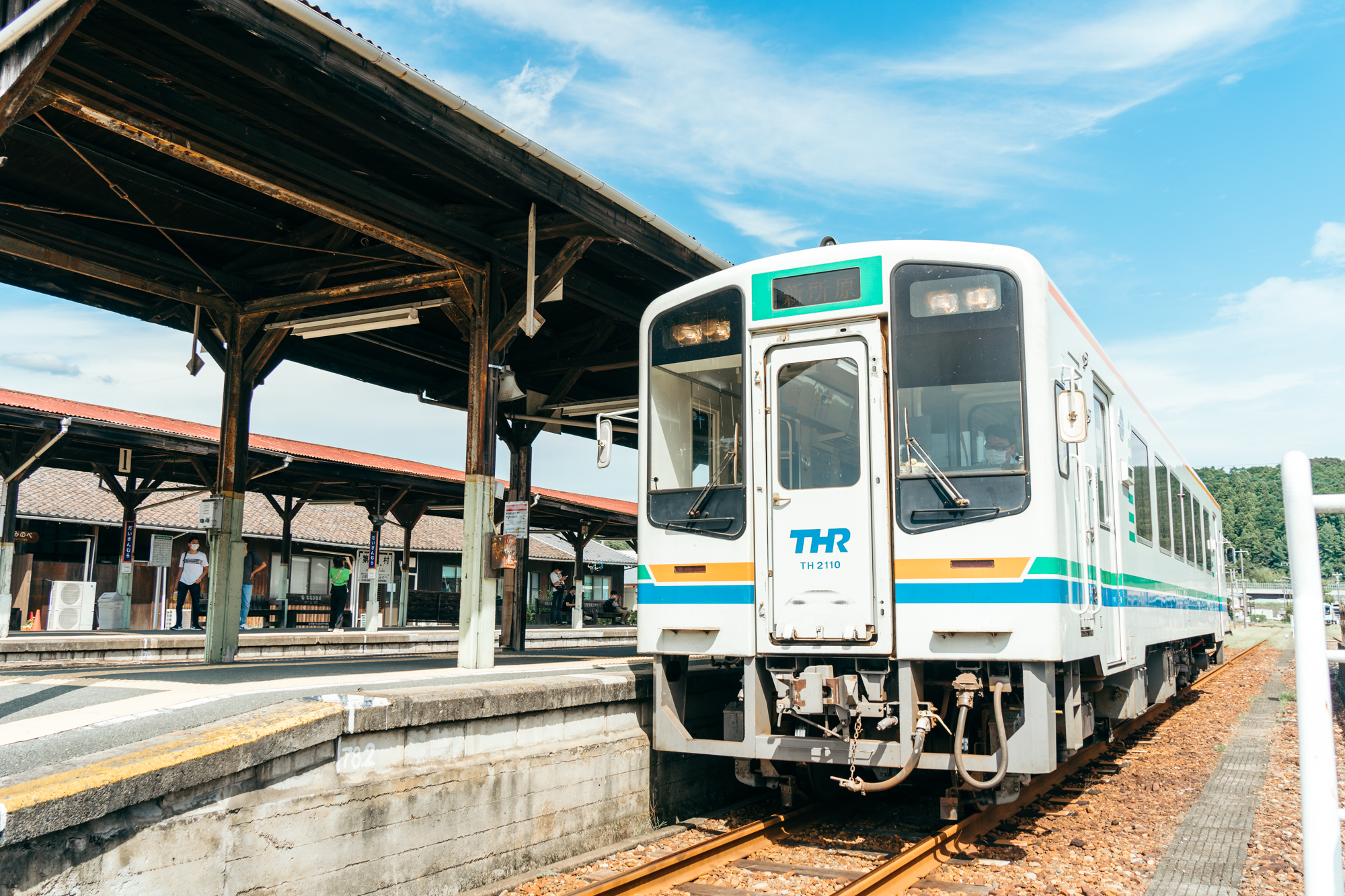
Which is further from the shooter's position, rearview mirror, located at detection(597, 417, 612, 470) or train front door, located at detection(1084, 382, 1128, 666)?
rearview mirror, located at detection(597, 417, 612, 470)

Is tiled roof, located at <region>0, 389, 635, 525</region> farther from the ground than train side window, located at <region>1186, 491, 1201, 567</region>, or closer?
farther from the ground

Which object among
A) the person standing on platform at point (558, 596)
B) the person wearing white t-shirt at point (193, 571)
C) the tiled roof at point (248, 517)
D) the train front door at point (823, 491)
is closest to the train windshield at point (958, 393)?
the train front door at point (823, 491)

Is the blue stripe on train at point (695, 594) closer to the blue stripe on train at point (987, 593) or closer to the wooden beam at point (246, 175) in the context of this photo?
the blue stripe on train at point (987, 593)

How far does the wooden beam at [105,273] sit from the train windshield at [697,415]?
5.69m

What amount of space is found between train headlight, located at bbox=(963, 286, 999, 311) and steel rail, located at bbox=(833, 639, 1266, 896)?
3072 mm

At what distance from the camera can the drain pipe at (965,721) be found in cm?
527

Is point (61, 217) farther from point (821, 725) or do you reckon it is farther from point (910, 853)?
point (910, 853)

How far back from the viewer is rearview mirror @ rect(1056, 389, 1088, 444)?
5.41 meters

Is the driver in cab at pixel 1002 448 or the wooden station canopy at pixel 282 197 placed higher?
the wooden station canopy at pixel 282 197

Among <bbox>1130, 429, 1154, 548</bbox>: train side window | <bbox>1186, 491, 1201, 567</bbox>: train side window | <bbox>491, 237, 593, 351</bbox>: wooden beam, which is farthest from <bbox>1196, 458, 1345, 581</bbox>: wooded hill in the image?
<bbox>491, 237, 593, 351</bbox>: wooden beam

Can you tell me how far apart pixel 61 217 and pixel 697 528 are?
6.53 meters

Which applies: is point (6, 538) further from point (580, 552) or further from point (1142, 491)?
point (1142, 491)

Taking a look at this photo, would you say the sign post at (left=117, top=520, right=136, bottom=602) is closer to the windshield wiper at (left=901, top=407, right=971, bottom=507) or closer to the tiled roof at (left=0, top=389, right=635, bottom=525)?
the tiled roof at (left=0, top=389, right=635, bottom=525)

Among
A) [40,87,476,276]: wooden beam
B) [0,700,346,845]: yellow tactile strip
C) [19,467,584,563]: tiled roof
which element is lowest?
[0,700,346,845]: yellow tactile strip
